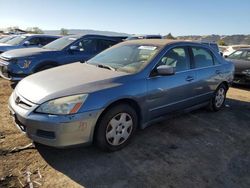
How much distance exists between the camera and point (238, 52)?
10820mm

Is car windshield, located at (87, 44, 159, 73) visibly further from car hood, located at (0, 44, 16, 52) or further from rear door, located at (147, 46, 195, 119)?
car hood, located at (0, 44, 16, 52)

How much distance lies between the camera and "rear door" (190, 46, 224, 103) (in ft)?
17.2

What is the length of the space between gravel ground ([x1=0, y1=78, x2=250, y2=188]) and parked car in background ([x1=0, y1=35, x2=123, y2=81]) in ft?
7.39

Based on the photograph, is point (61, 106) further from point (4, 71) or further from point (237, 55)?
point (237, 55)

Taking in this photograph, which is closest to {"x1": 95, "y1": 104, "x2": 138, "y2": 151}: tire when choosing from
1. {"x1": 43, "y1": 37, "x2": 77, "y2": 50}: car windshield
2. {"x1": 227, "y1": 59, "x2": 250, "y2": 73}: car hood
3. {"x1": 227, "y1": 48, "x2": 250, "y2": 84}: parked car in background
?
{"x1": 43, "y1": 37, "x2": 77, "y2": 50}: car windshield

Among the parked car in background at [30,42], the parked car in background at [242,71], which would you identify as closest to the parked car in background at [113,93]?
the parked car in background at [242,71]

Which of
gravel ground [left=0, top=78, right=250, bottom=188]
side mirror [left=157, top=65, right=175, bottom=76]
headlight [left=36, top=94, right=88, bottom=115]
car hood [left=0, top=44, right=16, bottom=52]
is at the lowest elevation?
gravel ground [left=0, top=78, right=250, bottom=188]

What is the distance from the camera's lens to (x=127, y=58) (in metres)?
4.65

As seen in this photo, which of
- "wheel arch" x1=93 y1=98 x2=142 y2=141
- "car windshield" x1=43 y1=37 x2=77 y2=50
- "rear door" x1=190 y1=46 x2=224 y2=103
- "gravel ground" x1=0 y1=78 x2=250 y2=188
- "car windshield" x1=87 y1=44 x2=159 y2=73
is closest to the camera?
"gravel ground" x1=0 y1=78 x2=250 y2=188

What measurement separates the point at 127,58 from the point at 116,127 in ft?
4.54

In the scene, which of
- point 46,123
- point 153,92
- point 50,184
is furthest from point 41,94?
point 153,92

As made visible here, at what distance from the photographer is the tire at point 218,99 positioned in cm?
595

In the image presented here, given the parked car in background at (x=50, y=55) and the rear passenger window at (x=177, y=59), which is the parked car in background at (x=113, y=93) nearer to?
the rear passenger window at (x=177, y=59)

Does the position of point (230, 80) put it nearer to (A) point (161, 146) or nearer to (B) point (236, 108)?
(B) point (236, 108)
